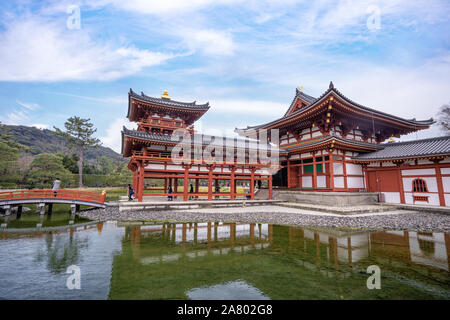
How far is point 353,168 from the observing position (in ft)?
59.7

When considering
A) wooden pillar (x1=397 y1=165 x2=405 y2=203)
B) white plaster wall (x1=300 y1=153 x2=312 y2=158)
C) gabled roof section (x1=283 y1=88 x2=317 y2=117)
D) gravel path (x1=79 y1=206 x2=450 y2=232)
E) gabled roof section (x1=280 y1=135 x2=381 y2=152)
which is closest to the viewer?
gravel path (x1=79 y1=206 x2=450 y2=232)

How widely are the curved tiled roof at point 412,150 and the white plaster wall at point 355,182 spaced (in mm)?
1900

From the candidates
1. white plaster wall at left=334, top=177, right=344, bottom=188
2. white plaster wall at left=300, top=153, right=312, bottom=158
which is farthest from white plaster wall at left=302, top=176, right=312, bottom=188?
white plaster wall at left=334, top=177, right=344, bottom=188

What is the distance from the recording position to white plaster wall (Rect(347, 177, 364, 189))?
17688mm

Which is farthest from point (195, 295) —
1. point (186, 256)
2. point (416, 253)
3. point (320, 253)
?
point (416, 253)

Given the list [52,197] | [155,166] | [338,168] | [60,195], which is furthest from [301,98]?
[52,197]

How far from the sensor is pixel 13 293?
396cm

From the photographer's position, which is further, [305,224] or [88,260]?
[305,224]

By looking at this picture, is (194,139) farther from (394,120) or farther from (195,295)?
(394,120)

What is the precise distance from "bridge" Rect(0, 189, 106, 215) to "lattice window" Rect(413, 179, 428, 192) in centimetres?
2529

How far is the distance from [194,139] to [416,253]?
15657mm

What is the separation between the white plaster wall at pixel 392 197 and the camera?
16672 millimetres

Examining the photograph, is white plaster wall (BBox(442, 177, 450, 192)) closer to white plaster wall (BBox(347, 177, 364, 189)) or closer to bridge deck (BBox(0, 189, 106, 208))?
white plaster wall (BBox(347, 177, 364, 189))

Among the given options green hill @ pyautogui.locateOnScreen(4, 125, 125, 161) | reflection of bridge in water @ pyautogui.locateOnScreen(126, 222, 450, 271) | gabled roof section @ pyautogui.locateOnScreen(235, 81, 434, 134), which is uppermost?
green hill @ pyautogui.locateOnScreen(4, 125, 125, 161)
